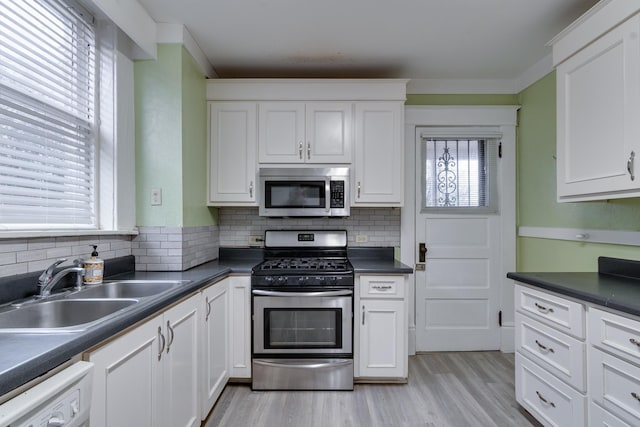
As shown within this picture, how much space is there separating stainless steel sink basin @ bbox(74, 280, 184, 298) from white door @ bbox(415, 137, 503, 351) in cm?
227

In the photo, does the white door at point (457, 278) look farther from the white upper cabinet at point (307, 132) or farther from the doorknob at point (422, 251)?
the white upper cabinet at point (307, 132)

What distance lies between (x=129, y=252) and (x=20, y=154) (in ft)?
3.10

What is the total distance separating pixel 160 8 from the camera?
2205mm

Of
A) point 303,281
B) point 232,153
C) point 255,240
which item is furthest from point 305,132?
point 303,281

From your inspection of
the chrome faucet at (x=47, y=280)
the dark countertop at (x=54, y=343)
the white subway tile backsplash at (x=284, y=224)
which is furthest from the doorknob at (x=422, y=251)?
the chrome faucet at (x=47, y=280)

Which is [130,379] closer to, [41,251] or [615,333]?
[41,251]

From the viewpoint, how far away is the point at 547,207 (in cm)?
290

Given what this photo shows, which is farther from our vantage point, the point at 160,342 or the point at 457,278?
the point at 457,278

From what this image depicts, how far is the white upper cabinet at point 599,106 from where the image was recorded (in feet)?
5.47

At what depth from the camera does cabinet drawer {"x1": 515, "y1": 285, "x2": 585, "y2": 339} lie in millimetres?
1702

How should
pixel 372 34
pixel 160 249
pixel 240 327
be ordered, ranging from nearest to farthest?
1. pixel 160 249
2. pixel 372 34
3. pixel 240 327

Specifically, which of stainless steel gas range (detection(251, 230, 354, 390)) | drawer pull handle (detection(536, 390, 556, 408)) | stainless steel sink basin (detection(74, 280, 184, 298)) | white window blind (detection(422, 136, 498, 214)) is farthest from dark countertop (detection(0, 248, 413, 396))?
white window blind (detection(422, 136, 498, 214))

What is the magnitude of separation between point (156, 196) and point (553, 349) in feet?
8.42

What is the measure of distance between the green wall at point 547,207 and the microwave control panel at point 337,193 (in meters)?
1.70
